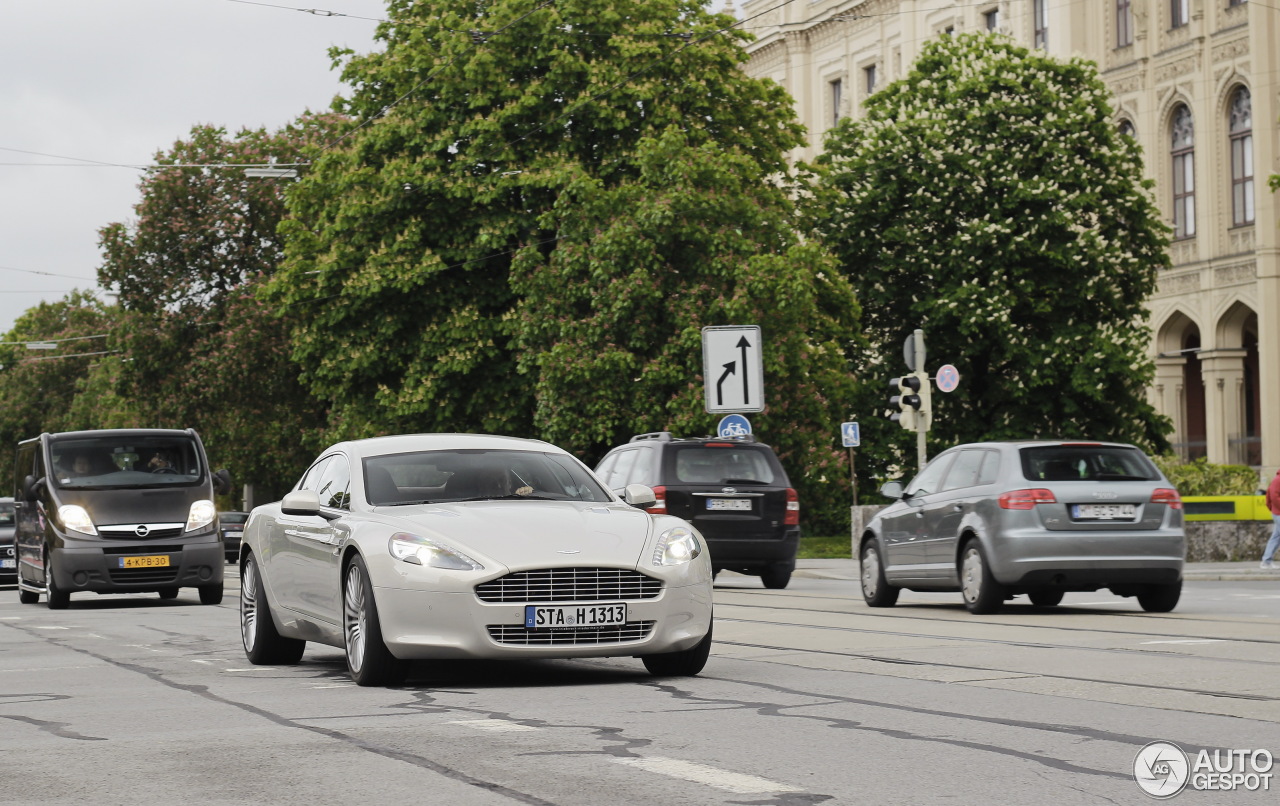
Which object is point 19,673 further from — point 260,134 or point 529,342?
point 260,134

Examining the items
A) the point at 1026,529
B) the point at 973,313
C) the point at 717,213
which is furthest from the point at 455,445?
the point at 973,313

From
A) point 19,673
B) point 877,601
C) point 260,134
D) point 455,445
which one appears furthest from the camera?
point 260,134

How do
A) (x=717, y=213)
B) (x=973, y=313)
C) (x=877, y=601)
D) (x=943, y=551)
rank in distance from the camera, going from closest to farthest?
(x=943, y=551), (x=877, y=601), (x=717, y=213), (x=973, y=313)

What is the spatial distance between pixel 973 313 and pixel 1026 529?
26152 mm

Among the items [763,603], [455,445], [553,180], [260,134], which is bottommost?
[763,603]

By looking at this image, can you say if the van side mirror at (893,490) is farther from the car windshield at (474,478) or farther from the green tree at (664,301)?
the green tree at (664,301)

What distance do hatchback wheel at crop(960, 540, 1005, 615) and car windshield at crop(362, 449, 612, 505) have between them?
588 centimetres

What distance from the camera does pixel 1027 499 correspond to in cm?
1645

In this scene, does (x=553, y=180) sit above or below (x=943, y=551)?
above

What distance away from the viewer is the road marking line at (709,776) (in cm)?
659

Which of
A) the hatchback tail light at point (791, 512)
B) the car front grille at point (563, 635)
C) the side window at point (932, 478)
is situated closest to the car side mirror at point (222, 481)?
the hatchback tail light at point (791, 512)

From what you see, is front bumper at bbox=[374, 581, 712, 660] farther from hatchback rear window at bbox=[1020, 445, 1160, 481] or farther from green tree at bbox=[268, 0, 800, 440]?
green tree at bbox=[268, 0, 800, 440]

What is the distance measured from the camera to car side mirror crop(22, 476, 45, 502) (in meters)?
24.0

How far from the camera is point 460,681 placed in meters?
10.9
